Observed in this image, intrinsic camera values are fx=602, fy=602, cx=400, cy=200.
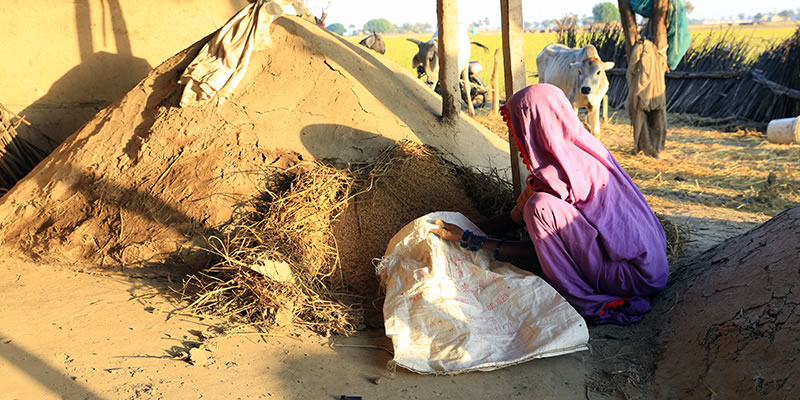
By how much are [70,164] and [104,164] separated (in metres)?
0.28

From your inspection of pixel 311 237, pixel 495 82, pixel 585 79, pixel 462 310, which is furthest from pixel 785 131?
pixel 311 237

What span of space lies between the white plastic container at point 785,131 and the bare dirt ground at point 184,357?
6540 millimetres

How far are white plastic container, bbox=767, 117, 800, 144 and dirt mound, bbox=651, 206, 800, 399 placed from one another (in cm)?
602

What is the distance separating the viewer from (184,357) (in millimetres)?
2596

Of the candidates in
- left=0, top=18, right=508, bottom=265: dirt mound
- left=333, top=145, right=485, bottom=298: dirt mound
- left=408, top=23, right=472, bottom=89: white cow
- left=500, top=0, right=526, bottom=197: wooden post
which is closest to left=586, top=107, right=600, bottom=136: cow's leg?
left=408, top=23, right=472, bottom=89: white cow

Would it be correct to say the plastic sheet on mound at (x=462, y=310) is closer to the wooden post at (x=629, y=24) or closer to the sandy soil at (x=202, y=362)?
the sandy soil at (x=202, y=362)

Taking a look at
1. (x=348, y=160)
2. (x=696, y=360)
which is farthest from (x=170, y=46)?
(x=696, y=360)

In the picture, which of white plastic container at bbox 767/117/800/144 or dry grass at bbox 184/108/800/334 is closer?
dry grass at bbox 184/108/800/334

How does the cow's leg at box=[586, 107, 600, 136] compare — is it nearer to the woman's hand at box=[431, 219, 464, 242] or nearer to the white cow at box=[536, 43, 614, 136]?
the white cow at box=[536, 43, 614, 136]

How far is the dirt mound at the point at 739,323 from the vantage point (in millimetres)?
2201

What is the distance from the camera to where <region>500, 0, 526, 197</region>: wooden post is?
11.8ft

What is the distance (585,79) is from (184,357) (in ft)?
20.5

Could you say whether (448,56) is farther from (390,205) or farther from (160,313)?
(160,313)

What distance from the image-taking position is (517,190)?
12.4ft
